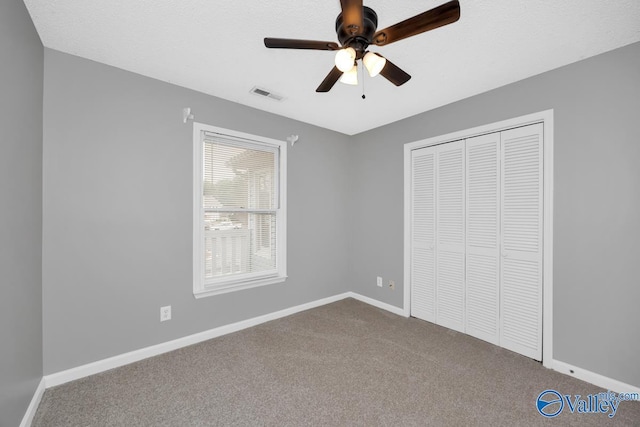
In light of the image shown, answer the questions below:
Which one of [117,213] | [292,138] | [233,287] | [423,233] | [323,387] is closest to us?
[323,387]

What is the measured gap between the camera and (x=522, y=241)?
8.10 feet

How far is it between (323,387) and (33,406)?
187cm

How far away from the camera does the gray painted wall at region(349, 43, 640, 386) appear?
194 cm

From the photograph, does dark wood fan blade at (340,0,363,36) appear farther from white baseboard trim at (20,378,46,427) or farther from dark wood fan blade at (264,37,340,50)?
white baseboard trim at (20,378,46,427)

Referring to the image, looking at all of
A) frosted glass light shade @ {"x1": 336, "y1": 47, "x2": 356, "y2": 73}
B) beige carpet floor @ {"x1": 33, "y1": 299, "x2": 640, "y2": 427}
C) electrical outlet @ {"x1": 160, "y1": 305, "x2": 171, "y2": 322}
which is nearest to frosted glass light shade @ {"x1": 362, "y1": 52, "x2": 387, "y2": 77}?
frosted glass light shade @ {"x1": 336, "y1": 47, "x2": 356, "y2": 73}

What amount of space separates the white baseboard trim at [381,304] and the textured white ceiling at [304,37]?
2527 mm

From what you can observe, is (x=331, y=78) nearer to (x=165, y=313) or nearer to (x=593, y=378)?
(x=165, y=313)

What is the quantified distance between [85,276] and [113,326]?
471 mm

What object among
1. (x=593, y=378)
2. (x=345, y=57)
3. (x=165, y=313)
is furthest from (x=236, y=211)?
(x=593, y=378)

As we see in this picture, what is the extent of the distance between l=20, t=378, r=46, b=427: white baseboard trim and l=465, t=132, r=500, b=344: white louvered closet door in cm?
352

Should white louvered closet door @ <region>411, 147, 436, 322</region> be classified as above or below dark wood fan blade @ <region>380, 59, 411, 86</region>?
below

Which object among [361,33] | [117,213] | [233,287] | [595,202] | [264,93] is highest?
[264,93]

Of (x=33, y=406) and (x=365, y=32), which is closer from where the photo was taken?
(x=365, y=32)

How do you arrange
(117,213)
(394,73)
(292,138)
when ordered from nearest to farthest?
1. (394,73)
2. (117,213)
3. (292,138)
